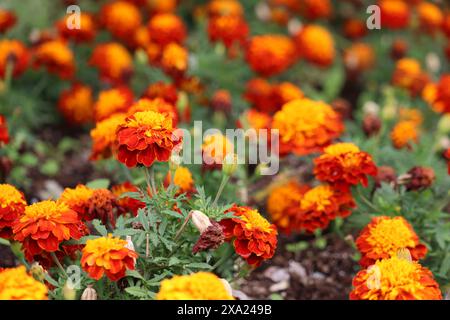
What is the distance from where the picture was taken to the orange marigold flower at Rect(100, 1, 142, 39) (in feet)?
12.3

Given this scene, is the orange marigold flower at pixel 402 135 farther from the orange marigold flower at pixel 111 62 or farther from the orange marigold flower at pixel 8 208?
the orange marigold flower at pixel 8 208

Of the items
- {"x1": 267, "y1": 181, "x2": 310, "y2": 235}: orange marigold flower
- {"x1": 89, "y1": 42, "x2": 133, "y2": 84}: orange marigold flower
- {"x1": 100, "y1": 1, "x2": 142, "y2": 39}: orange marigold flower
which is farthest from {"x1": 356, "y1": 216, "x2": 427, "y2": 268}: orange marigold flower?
{"x1": 100, "y1": 1, "x2": 142, "y2": 39}: orange marigold flower

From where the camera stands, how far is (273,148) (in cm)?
268

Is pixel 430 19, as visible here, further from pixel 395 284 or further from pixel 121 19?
pixel 395 284

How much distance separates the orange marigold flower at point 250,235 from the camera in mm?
1869

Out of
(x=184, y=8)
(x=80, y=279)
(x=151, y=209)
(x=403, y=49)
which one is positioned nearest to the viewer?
(x=80, y=279)

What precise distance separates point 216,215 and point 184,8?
2.73 m

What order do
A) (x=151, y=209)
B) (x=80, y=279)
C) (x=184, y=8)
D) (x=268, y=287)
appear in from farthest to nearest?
(x=184, y=8)
(x=268, y=287)
(x=151, y=209)
(x=80, y=279)

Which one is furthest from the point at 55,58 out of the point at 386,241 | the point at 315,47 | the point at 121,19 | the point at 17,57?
the point at 386,241

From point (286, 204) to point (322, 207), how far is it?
Answer: 35cm

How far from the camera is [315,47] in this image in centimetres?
375

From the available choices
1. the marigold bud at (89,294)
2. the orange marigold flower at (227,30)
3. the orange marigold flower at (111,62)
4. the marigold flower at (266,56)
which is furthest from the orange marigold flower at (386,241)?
the orange marigold flower at (111,62)
